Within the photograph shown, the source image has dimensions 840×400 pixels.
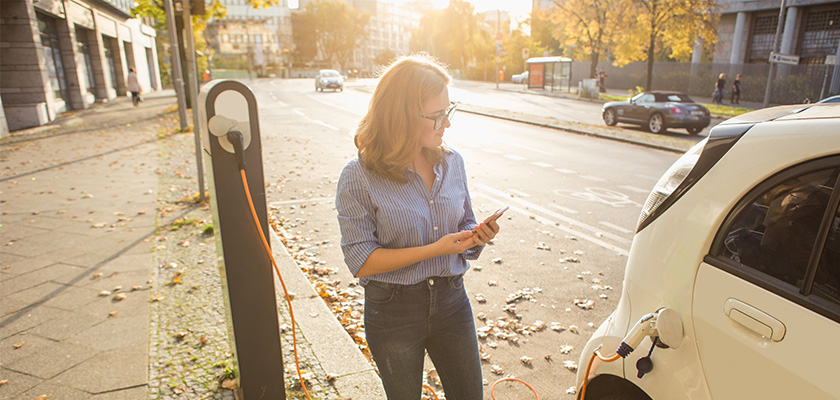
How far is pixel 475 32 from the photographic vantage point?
236ft

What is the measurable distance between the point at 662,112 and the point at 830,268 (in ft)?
54.7

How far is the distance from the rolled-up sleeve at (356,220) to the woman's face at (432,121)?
302mm

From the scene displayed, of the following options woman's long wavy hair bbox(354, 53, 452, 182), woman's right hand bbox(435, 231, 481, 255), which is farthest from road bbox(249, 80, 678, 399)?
woman's right hand bbox(435, 231, 481, 255)

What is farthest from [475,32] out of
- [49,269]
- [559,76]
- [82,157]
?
[49,269]

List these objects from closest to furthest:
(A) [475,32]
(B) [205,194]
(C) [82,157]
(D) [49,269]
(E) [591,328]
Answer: (E) [591,328] < (D) [49,269] < (B) [205,194] < (C) [82,157] < (A) [475,32]

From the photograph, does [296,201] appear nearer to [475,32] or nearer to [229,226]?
[229,226]

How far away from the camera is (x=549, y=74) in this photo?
133 ft

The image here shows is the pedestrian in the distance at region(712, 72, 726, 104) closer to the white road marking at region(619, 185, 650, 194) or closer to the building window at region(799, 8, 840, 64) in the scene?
the building window at region(799, 8, 840, 64)

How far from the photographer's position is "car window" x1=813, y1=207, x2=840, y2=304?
54.9 inches

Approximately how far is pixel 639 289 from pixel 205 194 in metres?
7.23

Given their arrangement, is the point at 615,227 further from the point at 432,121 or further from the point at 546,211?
the point at 432,121

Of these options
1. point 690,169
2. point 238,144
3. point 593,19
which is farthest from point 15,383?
point 593,19

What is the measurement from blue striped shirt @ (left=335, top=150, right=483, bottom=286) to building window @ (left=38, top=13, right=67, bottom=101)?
24.5 metres

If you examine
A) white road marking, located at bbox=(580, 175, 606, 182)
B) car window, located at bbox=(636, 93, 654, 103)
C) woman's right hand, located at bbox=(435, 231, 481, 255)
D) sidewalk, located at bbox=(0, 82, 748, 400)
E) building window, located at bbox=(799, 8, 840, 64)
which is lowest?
white road marking, located at bbox=(580, 175, 606, 182)
